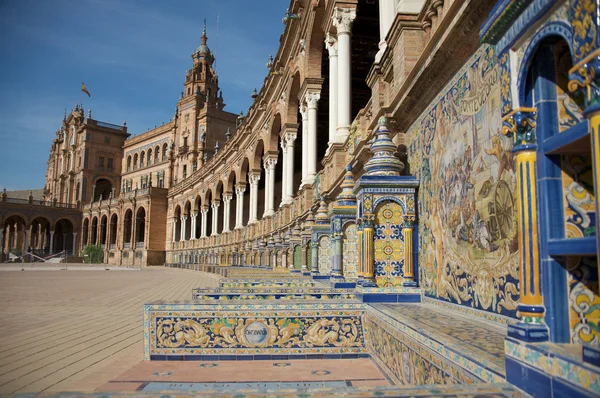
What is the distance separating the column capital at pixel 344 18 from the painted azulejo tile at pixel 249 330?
856cm

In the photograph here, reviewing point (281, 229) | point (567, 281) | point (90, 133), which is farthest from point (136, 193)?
point (567, 281)

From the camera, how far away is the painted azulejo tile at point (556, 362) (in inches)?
67.9

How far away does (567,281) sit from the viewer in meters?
2.14

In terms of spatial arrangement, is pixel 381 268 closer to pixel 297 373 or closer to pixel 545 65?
pixel 297 373

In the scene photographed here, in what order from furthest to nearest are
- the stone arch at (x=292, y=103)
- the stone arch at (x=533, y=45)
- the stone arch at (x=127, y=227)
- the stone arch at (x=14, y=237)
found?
the stone arch at (x=14, y=237) < the stone arch at (x=127, y=227) < the stone arch at (x=292, y=103) < the stone arch at (x=533, y=45)

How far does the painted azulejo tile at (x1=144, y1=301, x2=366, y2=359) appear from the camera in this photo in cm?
505

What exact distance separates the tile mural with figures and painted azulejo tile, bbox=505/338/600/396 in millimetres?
1061

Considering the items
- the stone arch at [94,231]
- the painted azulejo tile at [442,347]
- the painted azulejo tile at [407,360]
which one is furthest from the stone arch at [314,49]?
the stone arch at [94,231]

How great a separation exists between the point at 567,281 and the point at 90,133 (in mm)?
76858

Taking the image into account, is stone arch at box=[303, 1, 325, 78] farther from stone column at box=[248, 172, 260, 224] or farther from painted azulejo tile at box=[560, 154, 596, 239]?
painted azulejo tile at box=[560, 154, 596, 239]

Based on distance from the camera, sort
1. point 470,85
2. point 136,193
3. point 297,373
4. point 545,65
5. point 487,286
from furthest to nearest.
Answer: point 136,193
point 297,373
point 470,85
point 487,286
point 545,65

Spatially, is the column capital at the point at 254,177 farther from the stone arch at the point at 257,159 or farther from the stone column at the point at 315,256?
the stone column at the point at 315,256

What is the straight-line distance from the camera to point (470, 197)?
157 inches

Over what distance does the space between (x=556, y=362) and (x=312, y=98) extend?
46.2ft
